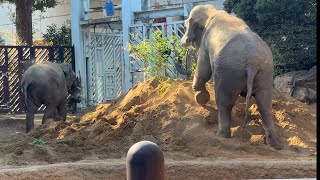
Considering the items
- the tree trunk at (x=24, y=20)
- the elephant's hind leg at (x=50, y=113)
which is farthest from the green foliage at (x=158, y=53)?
the tree trunk at (x=24, y=20)

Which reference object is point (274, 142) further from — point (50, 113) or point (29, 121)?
point (50, 113)

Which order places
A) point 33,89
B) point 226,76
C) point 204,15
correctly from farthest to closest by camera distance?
1. point 33,89
2. point 204,15
3. point 226,76

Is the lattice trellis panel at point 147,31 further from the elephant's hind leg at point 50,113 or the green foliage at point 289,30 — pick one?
the elephant's hind leg at point 50,113

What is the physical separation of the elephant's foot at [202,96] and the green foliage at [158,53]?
1566 millimetres

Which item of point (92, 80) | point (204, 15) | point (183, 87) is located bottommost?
point (92, 80)

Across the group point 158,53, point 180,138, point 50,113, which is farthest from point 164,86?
point 50,113

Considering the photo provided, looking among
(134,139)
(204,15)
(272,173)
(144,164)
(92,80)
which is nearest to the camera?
(144,164)

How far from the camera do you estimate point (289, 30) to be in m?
17.4

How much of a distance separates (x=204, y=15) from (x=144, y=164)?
6.71 metres

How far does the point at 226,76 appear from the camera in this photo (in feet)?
31.1

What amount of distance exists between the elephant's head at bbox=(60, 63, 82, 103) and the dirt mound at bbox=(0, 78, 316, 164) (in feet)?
16.1

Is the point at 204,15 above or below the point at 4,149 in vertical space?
above

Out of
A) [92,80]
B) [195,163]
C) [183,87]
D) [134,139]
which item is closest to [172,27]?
[92,80]

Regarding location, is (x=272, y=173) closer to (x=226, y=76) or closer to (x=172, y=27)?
(x=226, y=76)
